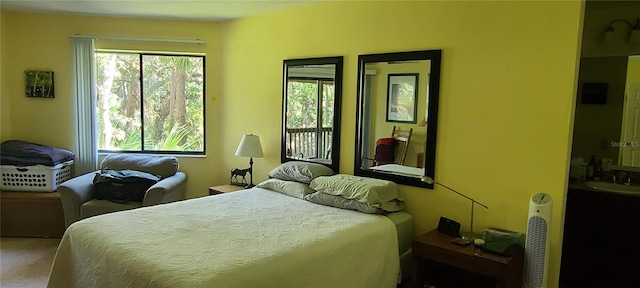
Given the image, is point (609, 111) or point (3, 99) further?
point (3, 99)

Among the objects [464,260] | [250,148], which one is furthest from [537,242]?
[250,148]

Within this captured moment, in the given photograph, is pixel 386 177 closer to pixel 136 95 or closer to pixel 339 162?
pixel 339 162

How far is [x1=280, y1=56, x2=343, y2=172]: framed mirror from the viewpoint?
3.60 metres

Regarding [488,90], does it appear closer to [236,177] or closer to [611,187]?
[611,187]

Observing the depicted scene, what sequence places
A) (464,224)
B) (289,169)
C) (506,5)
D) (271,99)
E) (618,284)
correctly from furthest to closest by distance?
(271,99), (289,169), (618,284), (464,224), (506,5)

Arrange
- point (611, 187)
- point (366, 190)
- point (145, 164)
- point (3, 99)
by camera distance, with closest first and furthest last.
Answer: point (366, 190), point (611, 187), point (145, 164), point (3, 99)

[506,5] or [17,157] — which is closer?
[506,5]

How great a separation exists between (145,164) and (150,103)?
2.72ft

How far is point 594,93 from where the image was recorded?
3.60 metres

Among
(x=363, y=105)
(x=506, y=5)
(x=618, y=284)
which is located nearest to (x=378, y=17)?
(x=363, y=105)

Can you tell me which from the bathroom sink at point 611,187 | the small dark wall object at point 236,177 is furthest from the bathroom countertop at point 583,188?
the small dark wall object at point 236,177

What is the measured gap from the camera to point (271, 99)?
13.7 ft

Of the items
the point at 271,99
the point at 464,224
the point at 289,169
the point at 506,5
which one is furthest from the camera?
the point at 271,99

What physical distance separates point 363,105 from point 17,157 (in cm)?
356
